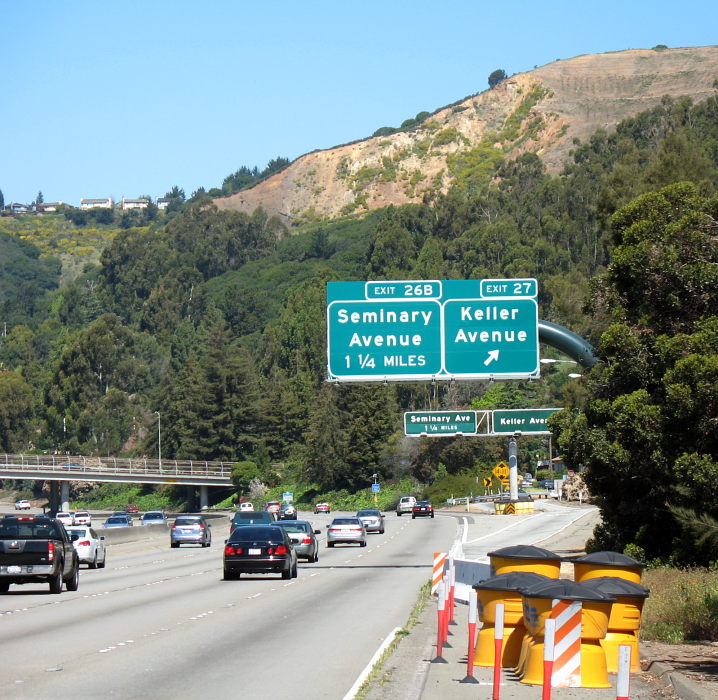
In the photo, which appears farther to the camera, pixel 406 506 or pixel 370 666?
pixel 406 506

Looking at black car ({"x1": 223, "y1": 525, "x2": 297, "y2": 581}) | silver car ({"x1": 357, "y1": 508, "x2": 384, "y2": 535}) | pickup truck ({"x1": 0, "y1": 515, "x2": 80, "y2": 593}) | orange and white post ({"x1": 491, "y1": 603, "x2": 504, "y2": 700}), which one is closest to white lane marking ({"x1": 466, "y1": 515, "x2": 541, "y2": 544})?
silver car ({"x1": 357, "y1": 508, "x2": 384, "y2": 535})

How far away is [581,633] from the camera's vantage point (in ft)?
41.4

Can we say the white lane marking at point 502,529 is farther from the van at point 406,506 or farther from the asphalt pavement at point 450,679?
the asphalt pavement at point 450,679

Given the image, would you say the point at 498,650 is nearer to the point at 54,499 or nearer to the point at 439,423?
the point at 439,423

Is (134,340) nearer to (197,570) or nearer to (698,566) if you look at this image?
(197,570)

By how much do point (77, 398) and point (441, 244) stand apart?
4795 centimetres

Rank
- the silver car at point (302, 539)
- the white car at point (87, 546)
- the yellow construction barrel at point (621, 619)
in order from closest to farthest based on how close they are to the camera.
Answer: the yellow construction barrel at point (621, 619)
the white car at point (87, 546)
the silver car at point (302, 539)

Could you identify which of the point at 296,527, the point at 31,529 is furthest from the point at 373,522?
the point at 31,529

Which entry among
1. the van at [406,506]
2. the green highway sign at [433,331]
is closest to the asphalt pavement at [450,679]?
the green highway sign at [433,331]

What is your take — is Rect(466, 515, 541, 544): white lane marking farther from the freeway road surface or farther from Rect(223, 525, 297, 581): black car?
Rect(223, 525, 297, 581): black car

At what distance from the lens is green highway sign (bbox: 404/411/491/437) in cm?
5928

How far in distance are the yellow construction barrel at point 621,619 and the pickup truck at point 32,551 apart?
48.7ft

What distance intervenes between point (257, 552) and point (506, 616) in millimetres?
17153

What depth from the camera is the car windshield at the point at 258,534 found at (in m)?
31.0
